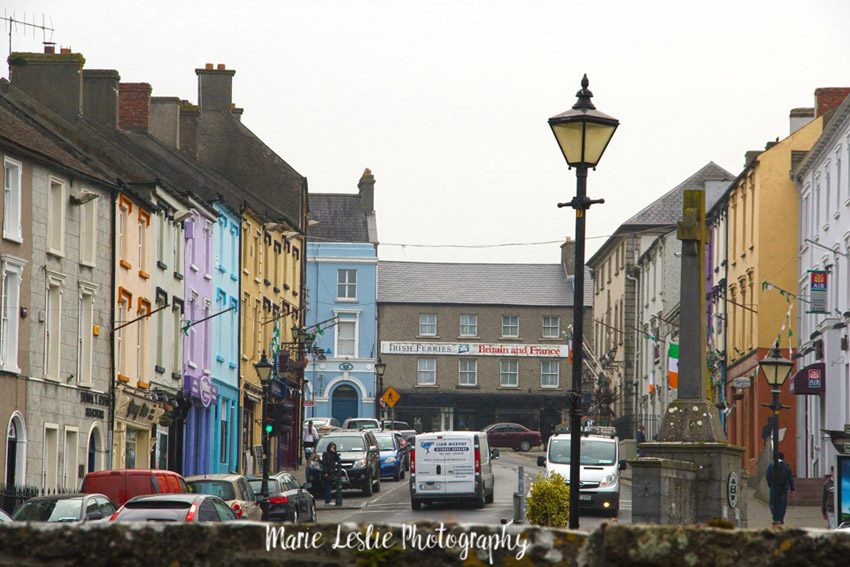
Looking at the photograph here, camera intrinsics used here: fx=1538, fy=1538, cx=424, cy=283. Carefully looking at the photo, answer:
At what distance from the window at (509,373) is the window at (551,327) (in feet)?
8.72

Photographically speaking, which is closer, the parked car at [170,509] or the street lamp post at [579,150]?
the street lamp post at [579,150]

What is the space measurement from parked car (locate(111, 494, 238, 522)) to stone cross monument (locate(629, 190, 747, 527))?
20.0ft

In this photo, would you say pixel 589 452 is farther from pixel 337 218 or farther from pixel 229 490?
pixel 337 218

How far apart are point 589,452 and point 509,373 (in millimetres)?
55496

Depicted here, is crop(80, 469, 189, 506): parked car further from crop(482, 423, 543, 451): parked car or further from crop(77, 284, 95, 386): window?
crop(482, 423, 543, 451): parked car

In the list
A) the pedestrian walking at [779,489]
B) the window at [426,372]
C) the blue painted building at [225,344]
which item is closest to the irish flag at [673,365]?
the blue painted building at [225,344]

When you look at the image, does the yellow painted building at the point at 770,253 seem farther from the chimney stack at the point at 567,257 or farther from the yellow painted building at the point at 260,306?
the chimney stack at the point at 567,257

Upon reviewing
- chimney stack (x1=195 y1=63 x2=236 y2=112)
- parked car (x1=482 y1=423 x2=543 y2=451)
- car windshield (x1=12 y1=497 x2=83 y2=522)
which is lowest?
parked car (x1=482 y1=423 x2=543 y2=451)

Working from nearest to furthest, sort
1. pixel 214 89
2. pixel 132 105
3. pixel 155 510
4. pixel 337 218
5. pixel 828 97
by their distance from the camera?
pixel 155 510 < pixel 132 105 < pixel 828 97 < pixel 214 89 < pixel 337 218

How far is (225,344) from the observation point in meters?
53.9

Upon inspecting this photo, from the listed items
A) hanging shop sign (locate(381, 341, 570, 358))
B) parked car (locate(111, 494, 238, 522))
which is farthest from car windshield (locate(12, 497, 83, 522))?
hanging shop sign (locate(381, 341, 570, 358))

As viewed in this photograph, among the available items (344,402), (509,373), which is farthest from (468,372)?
(344,402)

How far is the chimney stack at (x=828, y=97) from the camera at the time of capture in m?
54.4

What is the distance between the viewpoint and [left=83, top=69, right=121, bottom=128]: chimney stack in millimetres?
48812
